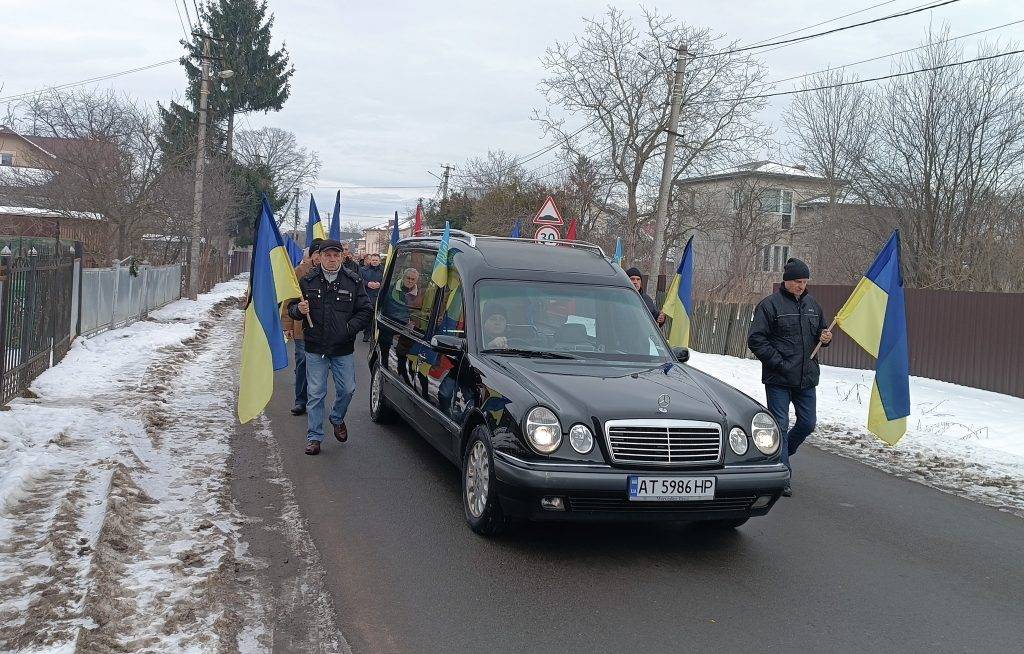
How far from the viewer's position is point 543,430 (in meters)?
5.27

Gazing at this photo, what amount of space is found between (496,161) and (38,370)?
143 ft

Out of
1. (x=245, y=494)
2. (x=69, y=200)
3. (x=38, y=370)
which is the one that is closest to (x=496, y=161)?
(x=69, y=200)

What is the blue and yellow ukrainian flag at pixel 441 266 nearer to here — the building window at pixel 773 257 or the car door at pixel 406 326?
the car door at pixel 406 326

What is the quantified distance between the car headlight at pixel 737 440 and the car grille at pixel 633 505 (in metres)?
0.30

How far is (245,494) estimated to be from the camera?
6.49 metres

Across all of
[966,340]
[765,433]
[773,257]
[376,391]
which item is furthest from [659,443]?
[773,257]

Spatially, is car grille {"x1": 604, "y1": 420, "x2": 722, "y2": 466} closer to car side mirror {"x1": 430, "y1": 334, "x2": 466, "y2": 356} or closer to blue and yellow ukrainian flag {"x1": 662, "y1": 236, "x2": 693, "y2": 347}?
car side mirror {"x1": 430, "y1": 334, "x2": 466, "y2": 356}

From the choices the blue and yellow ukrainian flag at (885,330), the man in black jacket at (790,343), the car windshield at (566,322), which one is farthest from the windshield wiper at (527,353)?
the blue and yellow ukrainian flag at (885,330)

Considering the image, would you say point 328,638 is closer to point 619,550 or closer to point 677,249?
point 619,550

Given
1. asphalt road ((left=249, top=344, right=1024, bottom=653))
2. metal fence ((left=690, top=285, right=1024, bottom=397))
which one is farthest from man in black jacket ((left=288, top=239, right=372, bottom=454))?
metal fence ((left=690, top=285, right=1024, bottom=397))

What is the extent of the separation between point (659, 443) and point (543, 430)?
0.68 meters

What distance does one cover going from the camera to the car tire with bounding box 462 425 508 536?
5557mm

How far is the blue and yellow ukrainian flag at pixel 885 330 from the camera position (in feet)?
27.8

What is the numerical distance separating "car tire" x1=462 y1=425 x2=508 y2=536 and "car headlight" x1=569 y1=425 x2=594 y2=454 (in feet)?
1.78
